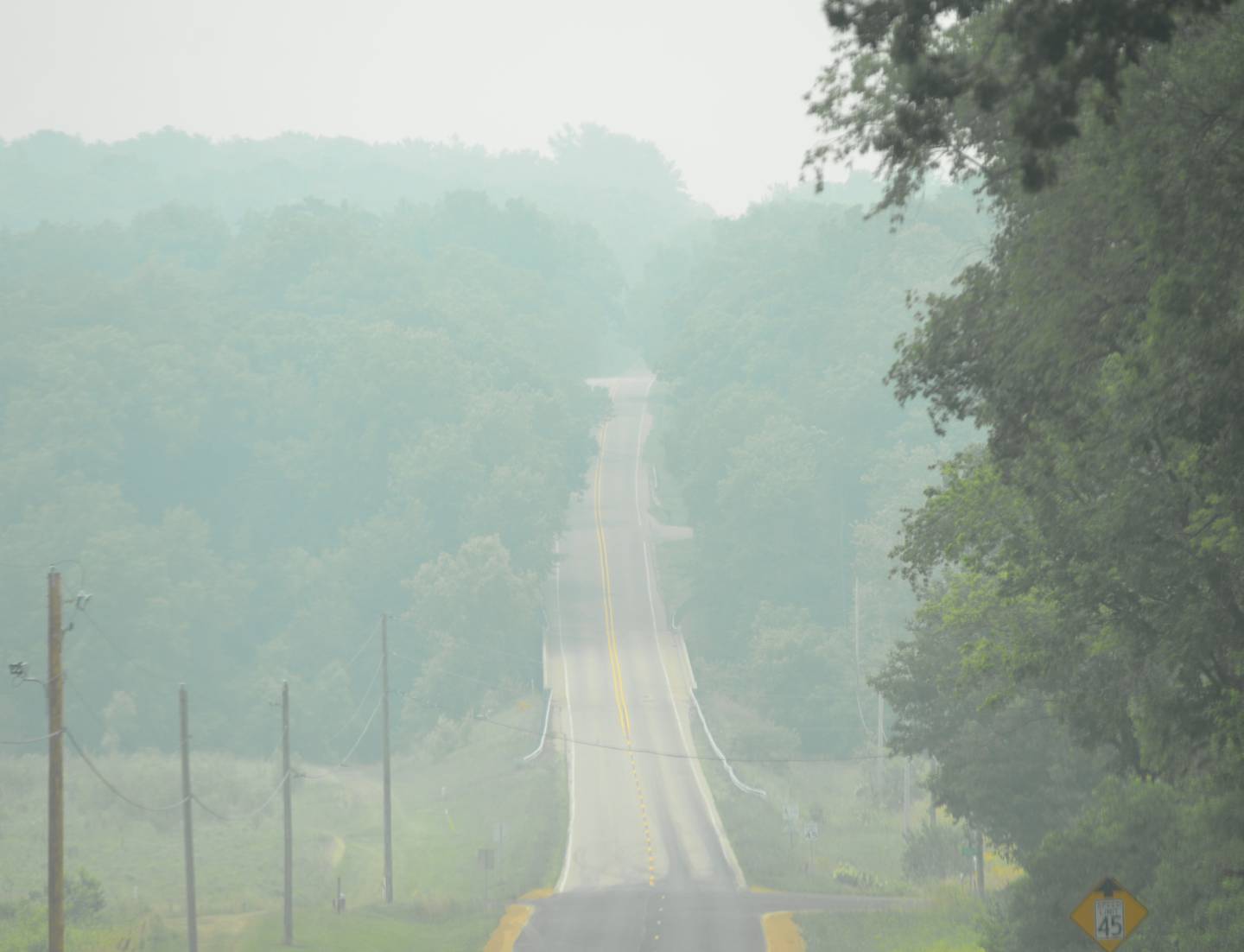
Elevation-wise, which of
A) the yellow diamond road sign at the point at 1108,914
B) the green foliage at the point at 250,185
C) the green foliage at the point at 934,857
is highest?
the green foliage at the point at 250,185

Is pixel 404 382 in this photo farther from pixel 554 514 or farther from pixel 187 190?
pixel 187 190

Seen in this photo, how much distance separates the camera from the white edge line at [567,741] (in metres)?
45.1

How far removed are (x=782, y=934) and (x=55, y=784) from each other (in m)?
17.5

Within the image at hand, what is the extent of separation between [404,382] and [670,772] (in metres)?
42.0

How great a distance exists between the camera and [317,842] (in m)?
49.4

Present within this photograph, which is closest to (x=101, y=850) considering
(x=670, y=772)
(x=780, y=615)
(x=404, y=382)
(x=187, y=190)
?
(x=670, y=772)

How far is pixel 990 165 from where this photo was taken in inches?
659

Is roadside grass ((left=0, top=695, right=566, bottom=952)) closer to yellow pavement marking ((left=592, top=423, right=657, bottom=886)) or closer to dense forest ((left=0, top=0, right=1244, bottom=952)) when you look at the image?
yellow pavement marking ((left=592, top=423, right=657, bottom=886))

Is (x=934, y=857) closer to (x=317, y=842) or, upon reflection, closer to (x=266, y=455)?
(x=317, y=842)

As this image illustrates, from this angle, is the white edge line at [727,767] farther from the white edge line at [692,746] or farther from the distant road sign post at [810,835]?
the distant road sign post at [810,835]

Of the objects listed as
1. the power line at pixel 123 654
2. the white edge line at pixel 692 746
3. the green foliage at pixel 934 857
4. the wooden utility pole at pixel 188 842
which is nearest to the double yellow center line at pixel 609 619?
the white edge line at pixel 692 746

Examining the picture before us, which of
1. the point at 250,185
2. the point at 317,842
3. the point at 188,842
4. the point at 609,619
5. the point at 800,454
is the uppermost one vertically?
the point at 250,185

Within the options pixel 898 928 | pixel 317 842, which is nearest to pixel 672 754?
pixel 317 842

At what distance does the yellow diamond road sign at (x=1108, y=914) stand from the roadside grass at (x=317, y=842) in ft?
72.8
